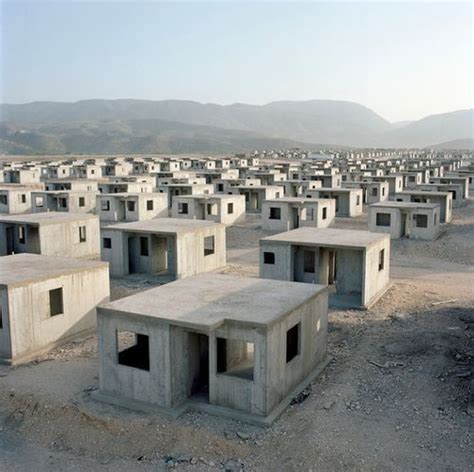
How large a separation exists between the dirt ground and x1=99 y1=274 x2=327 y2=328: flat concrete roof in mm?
2256

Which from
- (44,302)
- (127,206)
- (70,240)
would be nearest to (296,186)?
(127,206)

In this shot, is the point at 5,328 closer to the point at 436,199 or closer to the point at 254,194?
the point at 436,199

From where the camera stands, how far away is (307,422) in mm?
13242

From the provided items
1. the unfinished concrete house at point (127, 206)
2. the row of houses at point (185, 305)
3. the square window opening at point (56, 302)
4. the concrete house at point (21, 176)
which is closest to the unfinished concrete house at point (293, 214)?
the unfinished concrete house at point (127, 206)

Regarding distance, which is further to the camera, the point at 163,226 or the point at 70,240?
the point at 70,240

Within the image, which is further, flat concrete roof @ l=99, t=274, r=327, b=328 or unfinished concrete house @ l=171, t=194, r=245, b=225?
unfinished concrete house @ l=171, t=194, r=245, b=225

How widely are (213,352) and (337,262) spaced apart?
429 inches

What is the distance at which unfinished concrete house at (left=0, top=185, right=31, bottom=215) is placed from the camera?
4750 cm

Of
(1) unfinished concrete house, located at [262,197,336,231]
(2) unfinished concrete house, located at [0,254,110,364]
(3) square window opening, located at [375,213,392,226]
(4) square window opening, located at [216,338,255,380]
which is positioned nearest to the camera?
(4) square window opening, located at [216,338,255,380]

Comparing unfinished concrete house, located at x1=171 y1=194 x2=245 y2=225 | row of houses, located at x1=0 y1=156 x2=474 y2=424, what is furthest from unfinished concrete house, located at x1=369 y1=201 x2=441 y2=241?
row of houses, located at x1=0 y1=156 x2=474 y2=424

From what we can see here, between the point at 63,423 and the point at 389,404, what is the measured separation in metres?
7.76

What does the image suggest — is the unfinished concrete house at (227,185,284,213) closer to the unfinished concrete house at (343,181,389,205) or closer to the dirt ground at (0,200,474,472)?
the unfinished concrete house at (343,181,389,205)

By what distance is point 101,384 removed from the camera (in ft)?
48.3

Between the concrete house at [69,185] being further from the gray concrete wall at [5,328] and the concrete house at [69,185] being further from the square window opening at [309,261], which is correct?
the gray concrete wall at [5,328]
